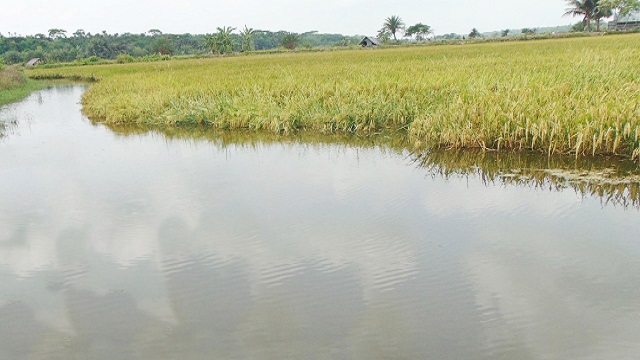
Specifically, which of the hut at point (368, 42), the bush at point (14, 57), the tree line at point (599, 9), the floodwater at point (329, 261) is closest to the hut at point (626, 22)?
the tree line at point (599, 9)

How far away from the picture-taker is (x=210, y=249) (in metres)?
3.91

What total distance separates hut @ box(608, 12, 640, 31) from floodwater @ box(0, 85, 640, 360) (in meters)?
55.9

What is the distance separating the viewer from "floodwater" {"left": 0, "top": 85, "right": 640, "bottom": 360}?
266 centimetres

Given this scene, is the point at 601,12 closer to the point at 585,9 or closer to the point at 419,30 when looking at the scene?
the point at 585,9

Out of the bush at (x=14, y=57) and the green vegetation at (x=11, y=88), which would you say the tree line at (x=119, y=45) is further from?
the green vegetation at (x=11, y=88)

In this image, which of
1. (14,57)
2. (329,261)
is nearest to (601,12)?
(329,261)

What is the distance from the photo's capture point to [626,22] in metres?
51.6

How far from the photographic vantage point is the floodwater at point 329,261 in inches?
105

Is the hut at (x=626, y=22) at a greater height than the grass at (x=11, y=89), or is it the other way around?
the hut at (x=626, y=22)

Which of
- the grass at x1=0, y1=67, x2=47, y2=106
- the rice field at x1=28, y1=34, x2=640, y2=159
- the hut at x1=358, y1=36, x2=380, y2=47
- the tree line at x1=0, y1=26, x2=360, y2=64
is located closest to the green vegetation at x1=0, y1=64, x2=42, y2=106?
the grass at x1=0, y1=67, x2=47, y2=106

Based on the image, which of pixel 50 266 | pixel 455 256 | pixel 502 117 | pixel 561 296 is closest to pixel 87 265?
pixel 50 266

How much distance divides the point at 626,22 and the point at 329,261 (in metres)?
60.3

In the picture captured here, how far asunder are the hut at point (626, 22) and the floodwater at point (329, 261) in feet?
183

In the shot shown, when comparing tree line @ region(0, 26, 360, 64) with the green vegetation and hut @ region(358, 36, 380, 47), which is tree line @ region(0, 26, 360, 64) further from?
the green vegetation
